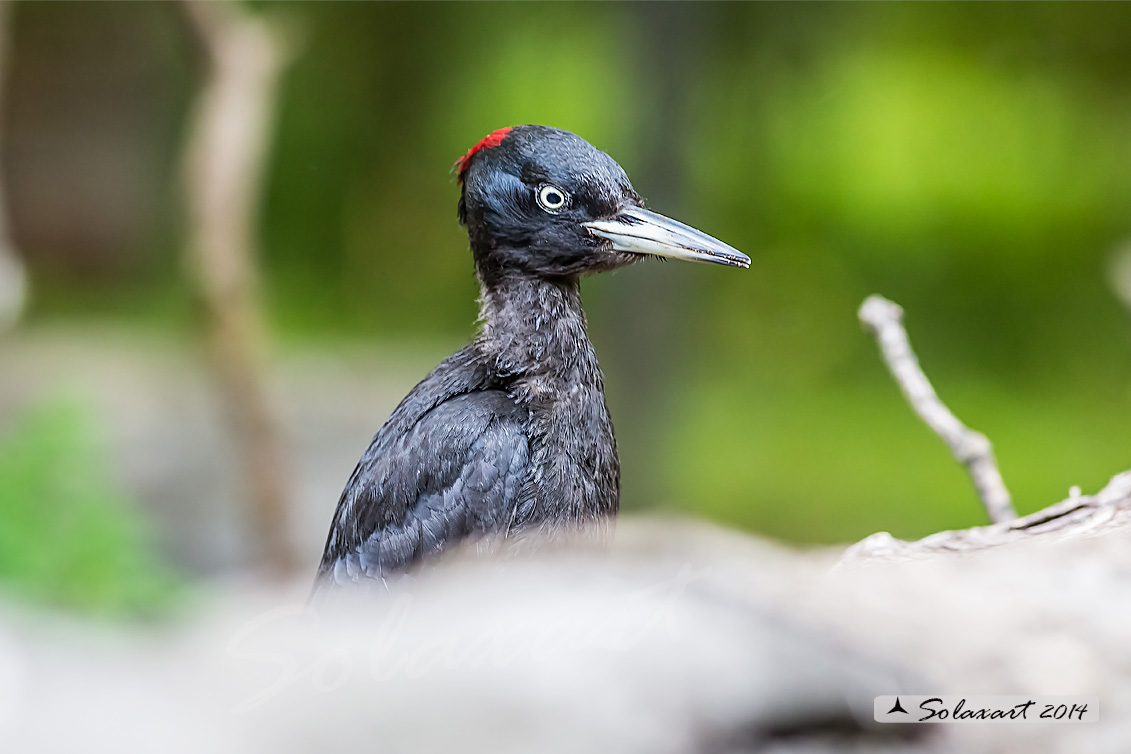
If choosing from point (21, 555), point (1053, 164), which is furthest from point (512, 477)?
point (1053, 164)

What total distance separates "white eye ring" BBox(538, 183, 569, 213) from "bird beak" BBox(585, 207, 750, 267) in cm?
6

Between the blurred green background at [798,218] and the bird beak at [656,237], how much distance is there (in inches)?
88.2

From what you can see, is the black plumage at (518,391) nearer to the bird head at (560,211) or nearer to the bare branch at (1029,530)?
the bird head at (560,211)

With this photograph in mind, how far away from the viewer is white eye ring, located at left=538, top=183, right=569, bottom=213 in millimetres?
1710

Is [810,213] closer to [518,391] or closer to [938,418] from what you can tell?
[938,418]

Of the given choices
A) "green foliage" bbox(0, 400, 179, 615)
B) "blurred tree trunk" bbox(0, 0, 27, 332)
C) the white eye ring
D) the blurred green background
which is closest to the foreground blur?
the white eye ring

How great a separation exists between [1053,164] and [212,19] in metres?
3.38

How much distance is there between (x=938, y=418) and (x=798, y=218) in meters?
2.72

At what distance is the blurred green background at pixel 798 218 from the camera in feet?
13.6

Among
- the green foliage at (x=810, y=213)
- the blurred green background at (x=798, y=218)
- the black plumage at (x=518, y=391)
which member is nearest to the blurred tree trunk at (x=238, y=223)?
the blurred green background at (x=798, y=218)

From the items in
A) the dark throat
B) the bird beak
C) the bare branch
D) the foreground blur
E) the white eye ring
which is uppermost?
the white eye ring

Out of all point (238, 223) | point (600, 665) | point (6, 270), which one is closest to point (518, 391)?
point (600, 665)

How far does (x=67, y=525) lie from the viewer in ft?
9.26

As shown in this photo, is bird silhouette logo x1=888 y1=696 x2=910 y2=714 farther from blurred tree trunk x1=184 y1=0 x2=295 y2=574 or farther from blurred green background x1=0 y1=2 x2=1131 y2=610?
blurred tree trunk x1=184 y1=0 x2=295 y2=574
